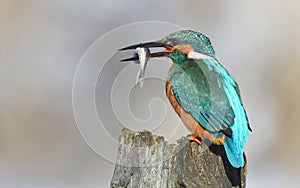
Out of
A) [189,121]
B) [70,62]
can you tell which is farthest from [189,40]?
[70,62]

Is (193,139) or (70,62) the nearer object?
(193,139)

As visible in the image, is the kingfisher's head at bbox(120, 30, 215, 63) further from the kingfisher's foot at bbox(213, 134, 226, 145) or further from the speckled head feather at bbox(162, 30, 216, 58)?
the kingfisher's foot at bbox(213, 134, 226, 145)

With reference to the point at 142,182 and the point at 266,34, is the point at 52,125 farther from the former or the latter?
the point at 142,182

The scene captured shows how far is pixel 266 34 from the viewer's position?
174 cm

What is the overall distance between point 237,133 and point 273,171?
1009 millimetres

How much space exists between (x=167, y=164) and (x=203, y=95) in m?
0.14

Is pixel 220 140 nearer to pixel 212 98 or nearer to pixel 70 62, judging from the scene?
pixel 212 98

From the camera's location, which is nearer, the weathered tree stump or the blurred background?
the weathered tree stump

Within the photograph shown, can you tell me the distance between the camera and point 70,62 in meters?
1.67

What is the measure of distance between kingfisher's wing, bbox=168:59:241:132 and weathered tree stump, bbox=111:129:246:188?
5cm

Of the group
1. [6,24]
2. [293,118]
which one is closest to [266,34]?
[293,118]

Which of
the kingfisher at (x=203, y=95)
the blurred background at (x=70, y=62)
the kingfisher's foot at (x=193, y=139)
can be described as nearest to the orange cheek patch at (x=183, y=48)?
the kingfisher at (x=203, y=95)

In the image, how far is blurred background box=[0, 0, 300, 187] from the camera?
167 centimetres

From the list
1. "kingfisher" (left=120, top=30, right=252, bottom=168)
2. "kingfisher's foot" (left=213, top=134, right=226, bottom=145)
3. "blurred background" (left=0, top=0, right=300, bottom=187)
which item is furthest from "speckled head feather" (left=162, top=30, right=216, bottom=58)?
"blurred background" (left=0, top=0, right=300, bottom=187)
